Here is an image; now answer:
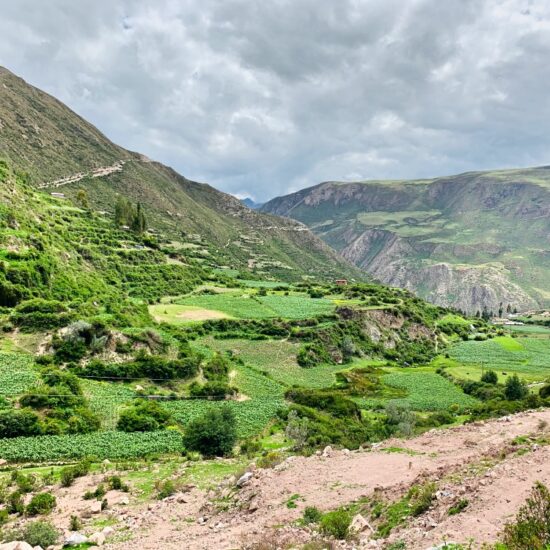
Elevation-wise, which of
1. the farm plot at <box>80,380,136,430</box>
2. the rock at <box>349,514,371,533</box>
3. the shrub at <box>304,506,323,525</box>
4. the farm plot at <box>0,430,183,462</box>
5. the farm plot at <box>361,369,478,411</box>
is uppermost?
the rock at <box>349,514,371,533</box>

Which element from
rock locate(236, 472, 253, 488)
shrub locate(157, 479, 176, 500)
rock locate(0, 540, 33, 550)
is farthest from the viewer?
shrub locate(157, 479, 176, 500)

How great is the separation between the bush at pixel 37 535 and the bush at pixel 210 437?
15393 mm

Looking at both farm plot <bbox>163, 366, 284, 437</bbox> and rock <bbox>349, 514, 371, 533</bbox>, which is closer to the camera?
rock <bbox>349, 514, 371, 533</bbox>

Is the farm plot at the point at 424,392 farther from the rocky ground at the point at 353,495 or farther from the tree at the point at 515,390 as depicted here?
the rocky ground at the point at 353,495

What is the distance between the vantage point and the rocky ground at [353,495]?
47.3ft

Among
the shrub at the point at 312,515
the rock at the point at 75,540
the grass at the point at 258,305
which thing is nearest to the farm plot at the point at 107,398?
the rock at the point at 75,540

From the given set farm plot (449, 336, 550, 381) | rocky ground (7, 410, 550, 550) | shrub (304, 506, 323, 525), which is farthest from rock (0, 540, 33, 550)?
farm plot (449, 336, 550, 381)

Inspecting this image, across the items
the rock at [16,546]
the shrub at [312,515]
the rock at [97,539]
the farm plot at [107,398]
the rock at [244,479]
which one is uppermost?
the shrub at [312,515]

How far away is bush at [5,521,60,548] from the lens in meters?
17.4

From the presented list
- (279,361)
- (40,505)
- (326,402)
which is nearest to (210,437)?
(40,505)

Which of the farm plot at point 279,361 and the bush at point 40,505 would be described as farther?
the farm plot at point 279,361

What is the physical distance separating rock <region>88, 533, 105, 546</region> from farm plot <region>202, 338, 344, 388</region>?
45.9m

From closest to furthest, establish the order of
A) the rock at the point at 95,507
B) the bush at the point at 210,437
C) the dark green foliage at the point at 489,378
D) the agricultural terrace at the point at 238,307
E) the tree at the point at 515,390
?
the rock at the point at 95,507, the bush at the point at 210,437, the tree at the point at 515,390, the dark green foliage at the point at 489,378, the agricultural terrace at the point at 238,307

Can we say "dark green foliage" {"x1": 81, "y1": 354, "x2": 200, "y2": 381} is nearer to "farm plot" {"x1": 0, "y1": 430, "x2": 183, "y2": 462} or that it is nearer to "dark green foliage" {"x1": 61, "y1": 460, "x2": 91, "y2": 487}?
"farm plot" {"x1": 0, "y1": 430, "x2": 183, "y2": 462}
